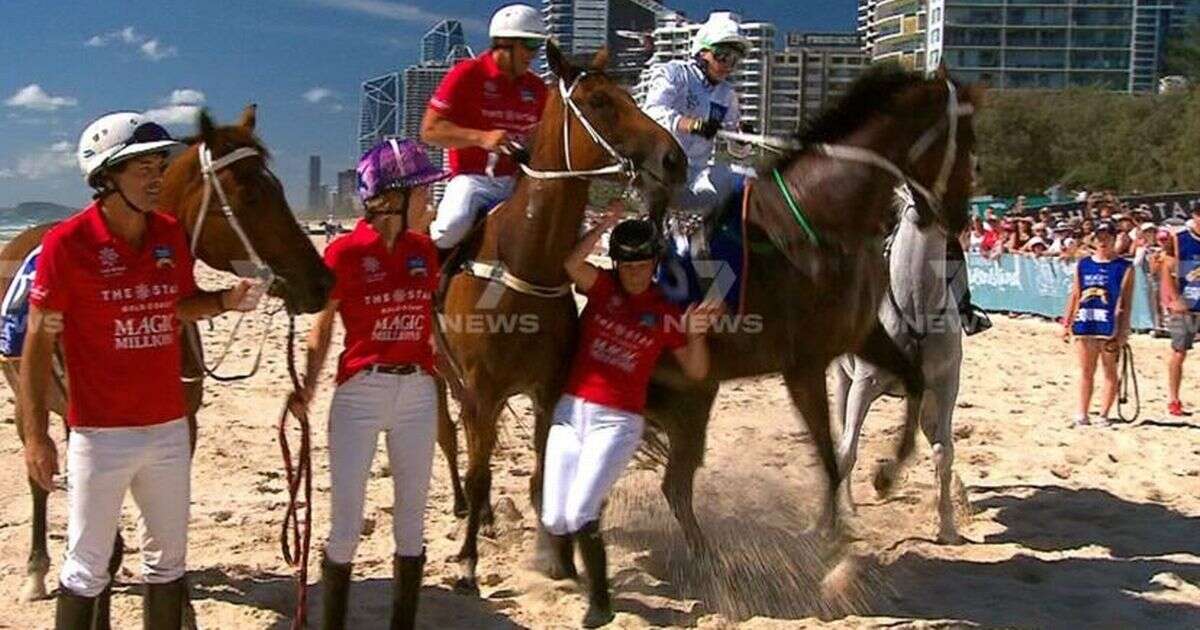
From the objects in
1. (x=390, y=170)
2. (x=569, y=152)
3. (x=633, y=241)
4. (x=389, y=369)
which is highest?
(x=569, y=152)

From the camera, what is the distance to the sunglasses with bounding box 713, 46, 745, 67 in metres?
6.11

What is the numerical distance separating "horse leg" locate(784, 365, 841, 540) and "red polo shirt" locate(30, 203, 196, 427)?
9.57ft

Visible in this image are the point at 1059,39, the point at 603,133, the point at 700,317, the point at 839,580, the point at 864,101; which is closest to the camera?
the point at 700,317

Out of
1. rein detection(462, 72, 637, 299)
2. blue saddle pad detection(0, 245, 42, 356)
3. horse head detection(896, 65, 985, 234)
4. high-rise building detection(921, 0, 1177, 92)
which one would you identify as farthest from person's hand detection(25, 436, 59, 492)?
high-rise building detection(921, 0, 1177, 92)

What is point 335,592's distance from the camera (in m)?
4.21

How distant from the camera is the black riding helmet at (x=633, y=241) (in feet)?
15.7

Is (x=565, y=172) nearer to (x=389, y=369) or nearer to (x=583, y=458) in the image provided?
(x=583, y=458)

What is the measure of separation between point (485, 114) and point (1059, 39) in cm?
10282

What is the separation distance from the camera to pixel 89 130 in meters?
3.70

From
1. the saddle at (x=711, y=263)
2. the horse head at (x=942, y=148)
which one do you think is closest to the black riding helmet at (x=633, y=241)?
the saddle at (x=711, y=263)

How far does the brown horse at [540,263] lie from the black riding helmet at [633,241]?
0.13 meters

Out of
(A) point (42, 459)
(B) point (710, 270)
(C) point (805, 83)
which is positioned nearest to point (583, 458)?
(B) point (710, 270)

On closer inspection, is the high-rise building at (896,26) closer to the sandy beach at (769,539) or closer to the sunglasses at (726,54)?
the sandy beach at (769,539)

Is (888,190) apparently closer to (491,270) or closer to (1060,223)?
(491,270)
